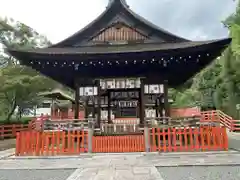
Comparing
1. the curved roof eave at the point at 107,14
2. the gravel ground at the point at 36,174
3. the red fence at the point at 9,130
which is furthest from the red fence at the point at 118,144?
the red fence at the point at 9,130

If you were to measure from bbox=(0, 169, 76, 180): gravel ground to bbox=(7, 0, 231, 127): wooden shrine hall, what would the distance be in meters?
4.72

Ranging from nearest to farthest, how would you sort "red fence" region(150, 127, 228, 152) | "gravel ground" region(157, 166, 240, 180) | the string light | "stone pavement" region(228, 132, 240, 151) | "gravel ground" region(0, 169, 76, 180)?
"gravel ground" region(157, 166, 240, 180) → "gravel ground" region(0, 169, 76, 180) → "red fence" region(150, 127, 228, 152) → the string light → "stone pavement" region(228, 132, 240, 151)

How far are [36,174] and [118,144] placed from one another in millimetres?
4007

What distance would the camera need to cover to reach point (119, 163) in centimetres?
765

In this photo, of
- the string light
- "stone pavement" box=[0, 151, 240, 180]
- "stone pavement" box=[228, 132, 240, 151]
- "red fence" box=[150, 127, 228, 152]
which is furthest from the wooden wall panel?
"stone pavement" box=[228, 132, 240, 151]

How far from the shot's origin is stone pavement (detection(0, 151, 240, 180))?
20.3 ft

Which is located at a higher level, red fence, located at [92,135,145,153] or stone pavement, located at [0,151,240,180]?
red fence, located at [92,135,145,153]

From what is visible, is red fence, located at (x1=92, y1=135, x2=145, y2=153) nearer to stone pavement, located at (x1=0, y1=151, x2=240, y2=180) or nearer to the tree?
stone pavement, located at (x1=0, y1=151, x2=240, y2=180)

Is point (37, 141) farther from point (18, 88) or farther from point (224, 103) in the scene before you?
point (224, 103)

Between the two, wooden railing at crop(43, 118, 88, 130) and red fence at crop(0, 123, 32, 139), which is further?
red fence at crop(0, 123, 32, 139)

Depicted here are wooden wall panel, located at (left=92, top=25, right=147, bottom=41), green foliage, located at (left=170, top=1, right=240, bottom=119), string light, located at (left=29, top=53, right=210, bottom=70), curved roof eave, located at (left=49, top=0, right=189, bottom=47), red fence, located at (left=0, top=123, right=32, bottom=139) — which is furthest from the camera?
green foliage, located at (left=170, top=1, right=240, bottom=119)

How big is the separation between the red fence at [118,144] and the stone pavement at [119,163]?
2.16ft

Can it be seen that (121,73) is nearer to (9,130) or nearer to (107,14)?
(107,14)

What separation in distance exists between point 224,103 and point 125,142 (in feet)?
64.4
